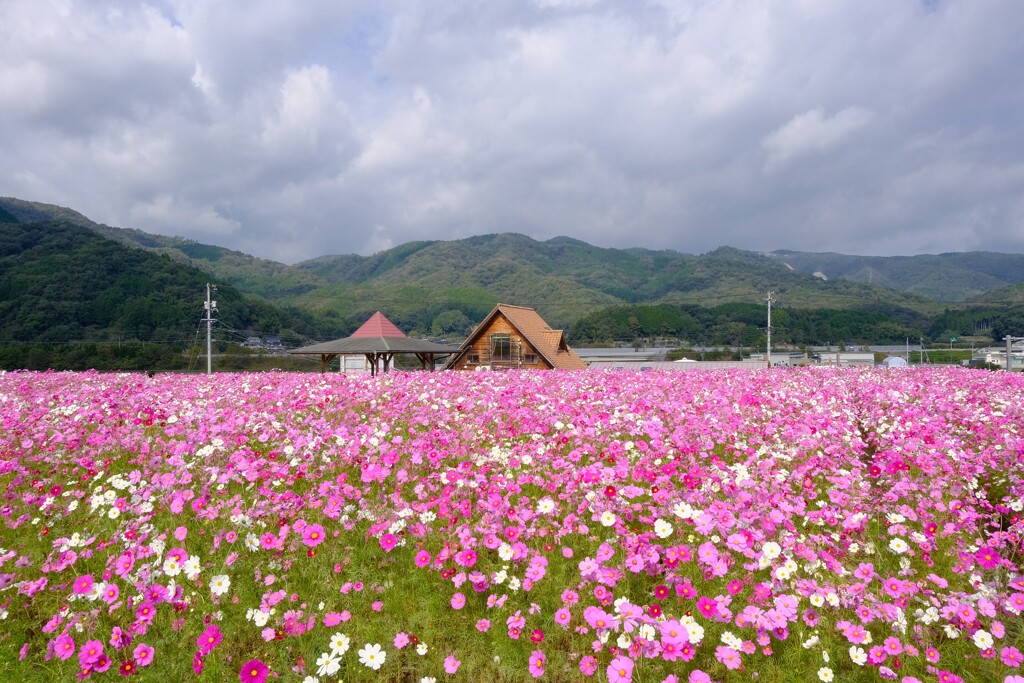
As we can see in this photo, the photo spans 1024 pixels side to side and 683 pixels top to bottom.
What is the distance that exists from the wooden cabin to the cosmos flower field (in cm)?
3082

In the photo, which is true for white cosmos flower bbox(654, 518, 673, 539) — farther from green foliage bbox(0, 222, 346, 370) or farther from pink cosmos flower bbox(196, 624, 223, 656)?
green foliage bbox(0, 222, 346, 370)

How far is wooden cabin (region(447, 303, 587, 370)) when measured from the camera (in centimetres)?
3797

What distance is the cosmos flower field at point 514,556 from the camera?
134 inches

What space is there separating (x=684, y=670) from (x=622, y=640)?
0.64 metres

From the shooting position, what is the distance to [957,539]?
441 centimetres

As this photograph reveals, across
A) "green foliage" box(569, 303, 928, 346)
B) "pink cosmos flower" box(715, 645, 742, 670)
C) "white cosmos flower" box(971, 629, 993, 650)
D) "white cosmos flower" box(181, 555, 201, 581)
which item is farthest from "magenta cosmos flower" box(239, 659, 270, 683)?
"green foliage" box(569, 303, 928, 346)

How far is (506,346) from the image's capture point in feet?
127

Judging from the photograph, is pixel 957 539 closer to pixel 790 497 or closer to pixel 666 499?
pixel 790 497

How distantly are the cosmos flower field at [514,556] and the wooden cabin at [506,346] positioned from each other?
30.8 m

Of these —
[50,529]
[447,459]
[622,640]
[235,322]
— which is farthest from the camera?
[235,322]

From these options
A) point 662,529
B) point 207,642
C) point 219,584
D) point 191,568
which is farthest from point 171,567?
point 662,529

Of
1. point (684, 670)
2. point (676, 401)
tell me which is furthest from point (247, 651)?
point (676, 401)

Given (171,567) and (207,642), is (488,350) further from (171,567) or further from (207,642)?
(207,642)

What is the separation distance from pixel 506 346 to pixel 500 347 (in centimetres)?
42
